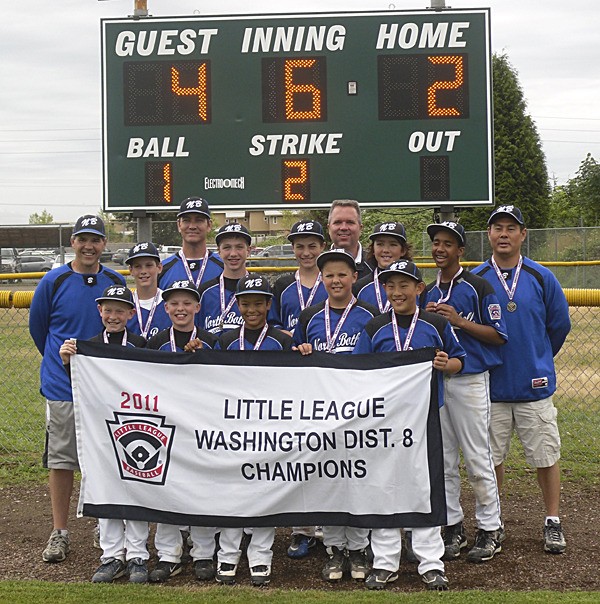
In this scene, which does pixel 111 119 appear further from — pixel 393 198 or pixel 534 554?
pixel 534 554

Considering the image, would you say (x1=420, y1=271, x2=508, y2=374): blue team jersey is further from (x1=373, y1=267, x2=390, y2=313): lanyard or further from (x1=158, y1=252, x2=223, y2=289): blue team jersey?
(x1=158, y1=252, x2=223, y2=289): blue team jersey

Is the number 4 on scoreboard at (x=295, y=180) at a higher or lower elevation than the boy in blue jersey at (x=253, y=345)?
higher

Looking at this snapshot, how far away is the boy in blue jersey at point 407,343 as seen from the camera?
4621 mm

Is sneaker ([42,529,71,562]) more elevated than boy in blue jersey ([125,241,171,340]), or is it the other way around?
boy in blue jersey ([125,241,171,340])

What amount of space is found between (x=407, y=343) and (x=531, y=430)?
109 centimetres

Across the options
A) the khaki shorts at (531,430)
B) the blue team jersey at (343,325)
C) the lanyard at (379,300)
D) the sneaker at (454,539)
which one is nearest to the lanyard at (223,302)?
the blue team jersey at (343,325)

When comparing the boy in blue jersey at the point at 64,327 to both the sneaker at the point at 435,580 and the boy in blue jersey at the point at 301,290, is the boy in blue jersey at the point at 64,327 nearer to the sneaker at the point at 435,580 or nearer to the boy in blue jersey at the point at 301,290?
the boy in blue jersey at the point at 301,290

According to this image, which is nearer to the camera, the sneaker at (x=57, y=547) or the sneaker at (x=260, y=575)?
the sneaker at (x=260, y=575)

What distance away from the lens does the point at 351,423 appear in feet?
15.6

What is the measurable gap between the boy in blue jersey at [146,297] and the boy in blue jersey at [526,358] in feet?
6.48

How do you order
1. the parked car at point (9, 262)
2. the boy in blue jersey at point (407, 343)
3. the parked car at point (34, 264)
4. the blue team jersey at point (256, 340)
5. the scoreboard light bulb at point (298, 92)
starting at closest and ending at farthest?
the boy in blue jersey at point (407, 343) < the blue team jersey at point (256, 340) < the scoreboard light bulb at point (298, 92) < the parked car at point (9, 262) < the parked car at point (34, 264)

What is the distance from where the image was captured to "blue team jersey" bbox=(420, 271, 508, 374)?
502 centimetres

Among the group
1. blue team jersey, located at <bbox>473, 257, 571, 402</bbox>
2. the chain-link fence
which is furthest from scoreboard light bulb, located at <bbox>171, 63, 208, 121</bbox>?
blue team jersey, located at <bbox>473, 257, 571, 402</bbox>

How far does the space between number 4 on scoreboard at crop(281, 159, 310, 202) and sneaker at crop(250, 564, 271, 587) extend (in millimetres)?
4638
